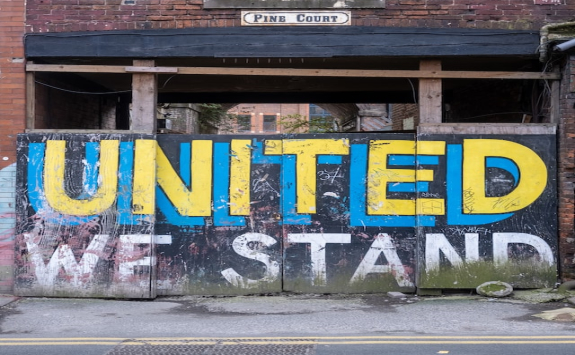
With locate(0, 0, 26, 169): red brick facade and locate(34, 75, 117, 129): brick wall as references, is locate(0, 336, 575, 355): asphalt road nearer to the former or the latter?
locate(0, 0, 26, 169): red brick facade

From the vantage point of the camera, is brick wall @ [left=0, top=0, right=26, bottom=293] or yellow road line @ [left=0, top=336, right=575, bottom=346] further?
brick wall @ [left=0, top=0, right=26, bottom=293]

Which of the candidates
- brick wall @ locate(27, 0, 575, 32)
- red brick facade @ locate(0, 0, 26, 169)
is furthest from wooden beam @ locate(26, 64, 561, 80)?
brick wall @ locate(27, 0, 575, 32)

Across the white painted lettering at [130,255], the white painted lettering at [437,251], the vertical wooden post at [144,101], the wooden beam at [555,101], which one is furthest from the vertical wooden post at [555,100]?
the white painted lettering at [130,255]

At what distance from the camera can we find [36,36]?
870 cm

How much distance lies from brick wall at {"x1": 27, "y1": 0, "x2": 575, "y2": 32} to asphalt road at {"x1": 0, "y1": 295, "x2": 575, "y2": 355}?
405 centimetres

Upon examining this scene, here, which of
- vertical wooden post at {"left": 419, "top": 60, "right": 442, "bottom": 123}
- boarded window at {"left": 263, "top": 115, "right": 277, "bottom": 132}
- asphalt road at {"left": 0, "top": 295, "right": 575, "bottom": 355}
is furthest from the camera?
boarded window at {"left": 263, "top": 115, "right": 277, "bottom": 132}

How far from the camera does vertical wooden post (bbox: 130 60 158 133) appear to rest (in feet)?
28.6

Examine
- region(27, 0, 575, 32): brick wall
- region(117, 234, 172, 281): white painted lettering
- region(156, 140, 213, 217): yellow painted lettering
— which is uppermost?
region(27, 0, 575, 32): brick wall

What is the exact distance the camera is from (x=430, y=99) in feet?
28.9

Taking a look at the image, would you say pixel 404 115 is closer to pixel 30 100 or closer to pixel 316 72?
pixel 316 72

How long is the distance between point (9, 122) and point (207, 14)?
11.0 ft

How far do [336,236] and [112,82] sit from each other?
17.4 ft

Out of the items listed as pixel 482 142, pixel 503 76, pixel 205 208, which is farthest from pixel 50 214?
pixel 503 76

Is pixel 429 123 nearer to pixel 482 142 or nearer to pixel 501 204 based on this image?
pixel 482 142
